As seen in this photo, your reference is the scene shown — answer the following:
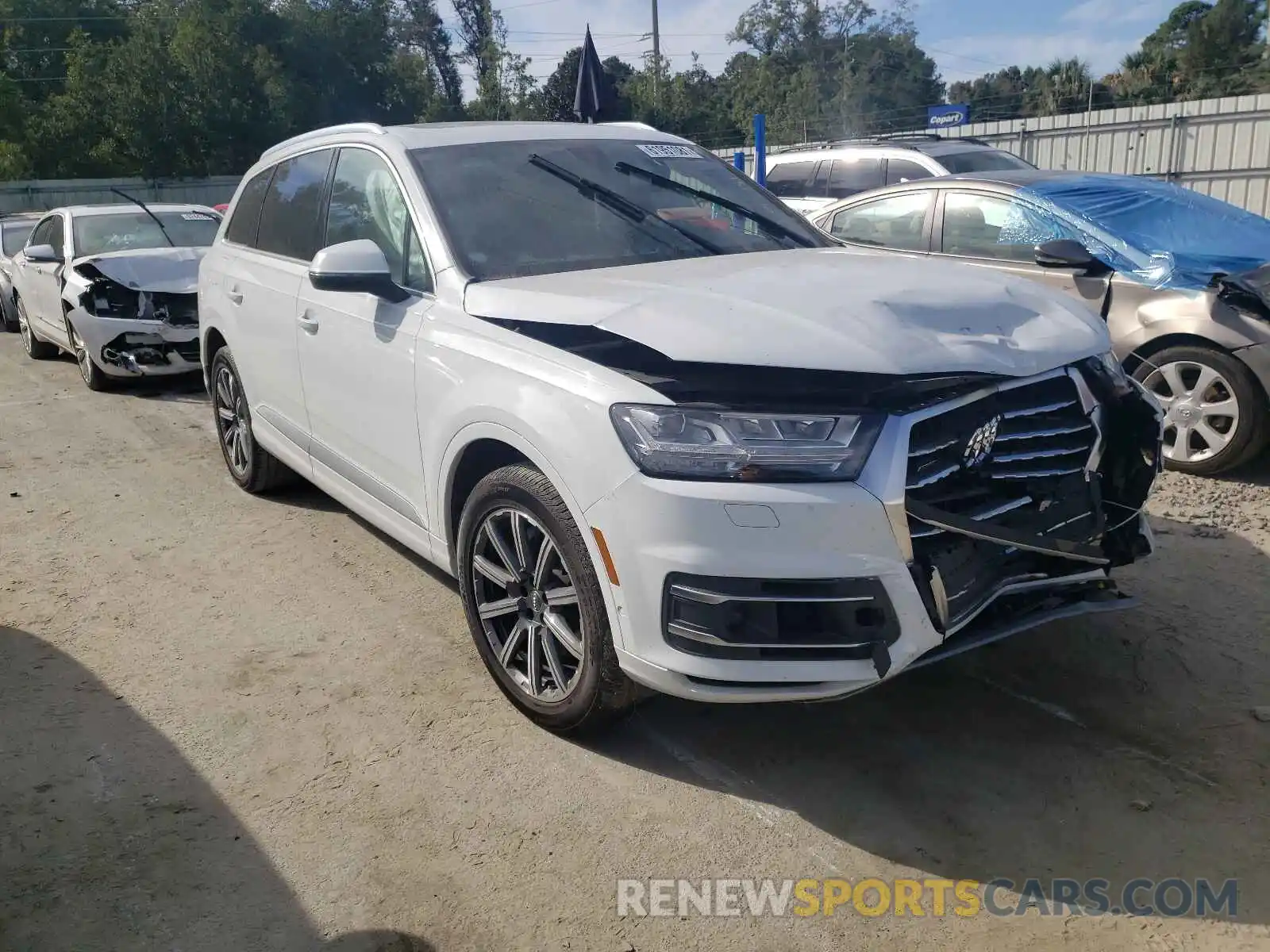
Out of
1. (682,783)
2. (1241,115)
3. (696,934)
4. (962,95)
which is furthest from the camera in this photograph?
(962,95)

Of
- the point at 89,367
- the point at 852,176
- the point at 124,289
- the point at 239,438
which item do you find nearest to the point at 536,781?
the point at 239,438

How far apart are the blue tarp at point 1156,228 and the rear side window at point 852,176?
155 inches

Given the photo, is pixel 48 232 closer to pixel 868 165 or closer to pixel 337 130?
pixel 337 130

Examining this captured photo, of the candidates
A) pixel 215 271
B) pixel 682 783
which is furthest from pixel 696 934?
pixel 215 271

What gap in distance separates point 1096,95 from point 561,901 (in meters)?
54.2

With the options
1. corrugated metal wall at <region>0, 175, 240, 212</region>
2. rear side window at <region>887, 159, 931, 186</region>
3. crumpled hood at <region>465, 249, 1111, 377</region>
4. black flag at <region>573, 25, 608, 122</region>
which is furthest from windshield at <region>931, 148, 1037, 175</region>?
corrugated metal wall at <region>0, 175, 240, 212</region>

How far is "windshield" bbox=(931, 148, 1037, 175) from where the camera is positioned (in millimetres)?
10164

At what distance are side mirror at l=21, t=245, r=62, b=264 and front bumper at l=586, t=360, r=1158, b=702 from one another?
8661 mm

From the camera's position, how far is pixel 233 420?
19.7 ft

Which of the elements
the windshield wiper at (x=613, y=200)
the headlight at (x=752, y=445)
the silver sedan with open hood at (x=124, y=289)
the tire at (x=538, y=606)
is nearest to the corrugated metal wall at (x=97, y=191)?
the silver sedan with open hood at (x=124, y=289)

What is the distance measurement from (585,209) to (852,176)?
24.8ft

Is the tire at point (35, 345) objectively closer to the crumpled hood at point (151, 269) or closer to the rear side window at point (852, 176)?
the crumpled hood at point (151, 269)

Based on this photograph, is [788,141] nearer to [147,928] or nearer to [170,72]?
[170,72]

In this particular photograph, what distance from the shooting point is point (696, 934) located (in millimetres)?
2551
